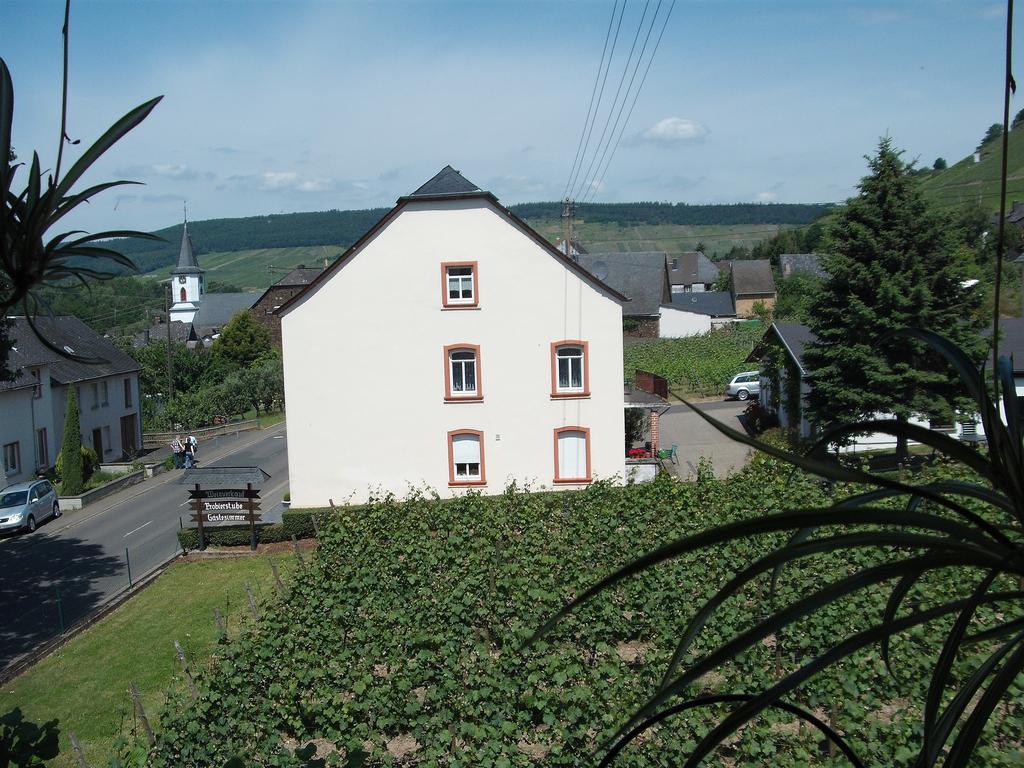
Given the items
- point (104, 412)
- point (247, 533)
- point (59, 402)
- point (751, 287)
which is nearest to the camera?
point (247, 533)

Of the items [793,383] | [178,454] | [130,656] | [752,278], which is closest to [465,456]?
[130,656]

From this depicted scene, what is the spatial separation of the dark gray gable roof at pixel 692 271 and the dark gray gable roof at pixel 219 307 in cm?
4998

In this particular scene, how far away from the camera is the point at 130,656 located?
50.9 ft

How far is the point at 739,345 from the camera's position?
5519 centimetres

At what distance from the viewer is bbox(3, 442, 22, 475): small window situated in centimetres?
3017

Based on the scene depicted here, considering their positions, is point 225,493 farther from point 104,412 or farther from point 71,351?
point 104,412

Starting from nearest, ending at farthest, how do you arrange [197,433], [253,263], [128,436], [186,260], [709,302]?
[128,436], [197,433], [709,302], [186,260], [253,263]

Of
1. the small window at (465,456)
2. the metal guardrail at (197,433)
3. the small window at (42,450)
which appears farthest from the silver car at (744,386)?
the small window at (42,450)

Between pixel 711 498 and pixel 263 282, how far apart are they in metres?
150

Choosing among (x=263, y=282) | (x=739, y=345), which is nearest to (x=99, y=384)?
(x=739, y=345)

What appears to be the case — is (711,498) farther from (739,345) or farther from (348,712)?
(739,345)

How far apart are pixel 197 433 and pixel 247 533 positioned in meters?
23.9

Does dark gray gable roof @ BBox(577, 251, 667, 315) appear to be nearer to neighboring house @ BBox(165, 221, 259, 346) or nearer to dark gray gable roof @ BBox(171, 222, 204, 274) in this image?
neighboring house @ BBox(165, 221, 259, 346)

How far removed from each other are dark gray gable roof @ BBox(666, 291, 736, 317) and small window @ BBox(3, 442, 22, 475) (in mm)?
54831
